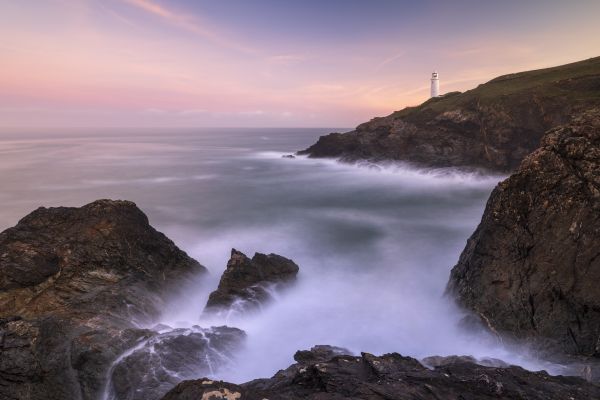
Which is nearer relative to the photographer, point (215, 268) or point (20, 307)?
point (20, 307)

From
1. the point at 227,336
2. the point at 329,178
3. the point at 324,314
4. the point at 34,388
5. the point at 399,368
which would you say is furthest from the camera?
the point at 329,178

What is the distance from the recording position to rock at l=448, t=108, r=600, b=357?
9.59 m

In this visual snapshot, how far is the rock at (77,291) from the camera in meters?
Answer: 8.04

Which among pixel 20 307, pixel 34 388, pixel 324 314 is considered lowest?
pixel 324 314

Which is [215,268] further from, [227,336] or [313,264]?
[227,336]

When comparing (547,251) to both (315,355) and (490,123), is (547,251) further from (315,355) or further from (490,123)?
(490,123)

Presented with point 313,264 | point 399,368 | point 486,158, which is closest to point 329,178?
point 486,158

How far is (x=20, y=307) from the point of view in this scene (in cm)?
1066

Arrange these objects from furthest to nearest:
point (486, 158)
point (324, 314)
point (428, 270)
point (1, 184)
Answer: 1. point (486, 158)
2. point (1, 184)
3. point (428, 270)
4. point (324, 314)

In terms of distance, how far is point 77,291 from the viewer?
11531 mm

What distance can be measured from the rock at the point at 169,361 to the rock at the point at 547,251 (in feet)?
26.6

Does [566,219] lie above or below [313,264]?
above

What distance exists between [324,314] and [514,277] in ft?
21.3

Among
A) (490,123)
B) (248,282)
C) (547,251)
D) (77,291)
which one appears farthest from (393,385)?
(490,123)
